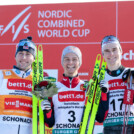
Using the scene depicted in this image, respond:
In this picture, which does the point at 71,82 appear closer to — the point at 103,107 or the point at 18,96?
the point at 103,107

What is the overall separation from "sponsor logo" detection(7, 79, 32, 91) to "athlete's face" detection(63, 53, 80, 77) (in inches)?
18.8

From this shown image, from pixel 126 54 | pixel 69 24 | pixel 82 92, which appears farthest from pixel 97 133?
pixel 82 92

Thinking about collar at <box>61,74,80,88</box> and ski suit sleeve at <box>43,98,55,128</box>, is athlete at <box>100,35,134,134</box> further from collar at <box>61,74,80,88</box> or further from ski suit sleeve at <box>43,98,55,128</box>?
ski suit sleeve at <box>43,98,55,128</box>

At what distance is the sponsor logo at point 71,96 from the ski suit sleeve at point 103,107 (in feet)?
0.78

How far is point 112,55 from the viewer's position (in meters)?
4.65

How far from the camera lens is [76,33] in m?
8.83

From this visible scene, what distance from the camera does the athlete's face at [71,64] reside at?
468cm

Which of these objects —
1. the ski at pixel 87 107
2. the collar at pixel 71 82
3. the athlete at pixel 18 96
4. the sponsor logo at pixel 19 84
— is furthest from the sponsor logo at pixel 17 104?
the ski at pixel 87 107

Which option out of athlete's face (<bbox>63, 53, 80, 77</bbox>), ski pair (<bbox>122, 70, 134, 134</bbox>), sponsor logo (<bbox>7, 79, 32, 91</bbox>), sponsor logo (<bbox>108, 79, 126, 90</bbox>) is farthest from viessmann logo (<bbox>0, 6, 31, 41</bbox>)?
ski pair (<bbox>122, 70, 134, 134</bbox>)

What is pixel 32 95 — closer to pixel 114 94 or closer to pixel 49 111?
pixel 49 111

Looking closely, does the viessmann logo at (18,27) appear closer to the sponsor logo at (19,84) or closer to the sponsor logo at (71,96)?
the sponsor logo at (19,84)

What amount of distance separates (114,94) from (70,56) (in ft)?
2.22

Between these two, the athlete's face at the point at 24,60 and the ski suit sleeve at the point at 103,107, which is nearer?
the ski suit sleeve at the point at 103,107

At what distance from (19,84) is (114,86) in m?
1.11
